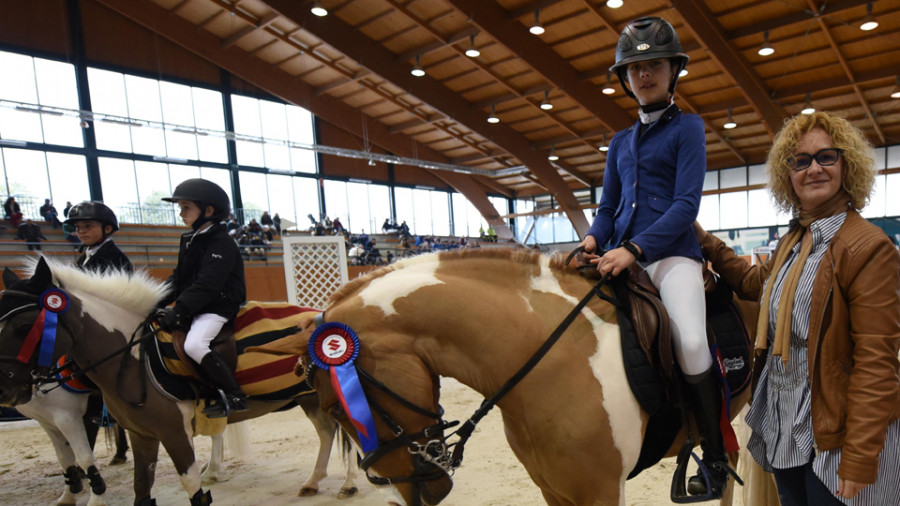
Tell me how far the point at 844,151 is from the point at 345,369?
4.47 ft

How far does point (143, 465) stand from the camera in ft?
8.77

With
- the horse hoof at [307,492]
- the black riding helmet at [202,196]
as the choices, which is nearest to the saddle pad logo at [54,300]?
the black riding helmet at [202,196]

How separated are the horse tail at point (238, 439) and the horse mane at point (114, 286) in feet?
4.03

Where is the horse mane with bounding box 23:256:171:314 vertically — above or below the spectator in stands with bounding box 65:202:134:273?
below

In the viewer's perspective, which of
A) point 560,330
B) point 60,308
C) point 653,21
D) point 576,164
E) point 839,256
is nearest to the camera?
point 839,256

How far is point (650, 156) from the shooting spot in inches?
62.5

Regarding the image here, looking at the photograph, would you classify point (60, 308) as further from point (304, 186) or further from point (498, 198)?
point (498, 198)

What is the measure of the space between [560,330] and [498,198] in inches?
991

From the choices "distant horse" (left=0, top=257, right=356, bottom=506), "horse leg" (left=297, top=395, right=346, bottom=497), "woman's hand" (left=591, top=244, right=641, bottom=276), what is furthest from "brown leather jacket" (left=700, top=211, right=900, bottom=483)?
"horse leg" (left=297, top=395, right=346, bottom=497)

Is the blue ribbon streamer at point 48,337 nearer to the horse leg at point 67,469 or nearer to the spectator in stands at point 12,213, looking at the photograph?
the horse leg at point 67,469

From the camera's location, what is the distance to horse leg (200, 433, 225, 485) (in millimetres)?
3643

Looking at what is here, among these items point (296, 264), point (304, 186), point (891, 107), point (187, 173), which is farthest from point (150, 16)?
point (891, 107)

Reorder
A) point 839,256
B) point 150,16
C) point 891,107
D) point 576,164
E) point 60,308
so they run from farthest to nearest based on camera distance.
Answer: point 576,164 < point 891,107 < point 150,16 < point 60,308 < point 839,256

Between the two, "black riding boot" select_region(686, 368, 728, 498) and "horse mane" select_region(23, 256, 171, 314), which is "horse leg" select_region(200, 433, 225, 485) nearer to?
"horse mane" select_region(23, 256, 171, 314)
